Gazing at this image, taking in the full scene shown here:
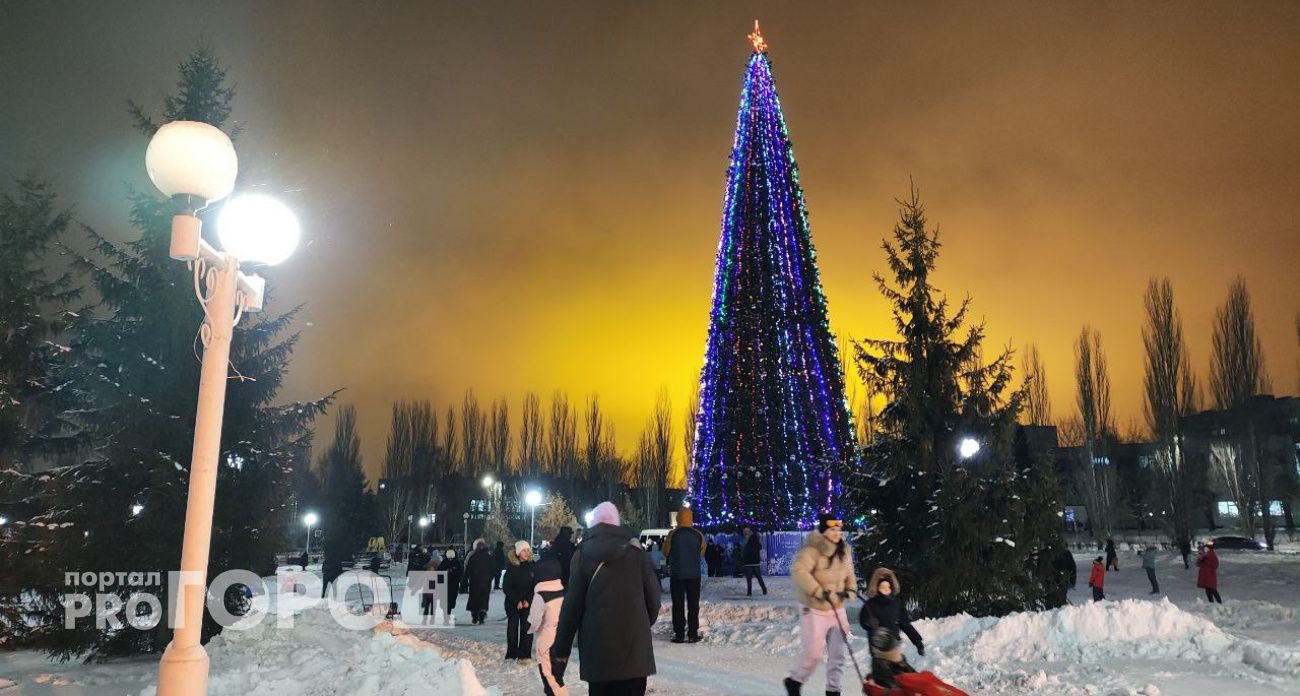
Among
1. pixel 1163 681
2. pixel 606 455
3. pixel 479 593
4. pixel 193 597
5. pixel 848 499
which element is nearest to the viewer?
pixel 193 597

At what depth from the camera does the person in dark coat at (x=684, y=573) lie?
12859mm

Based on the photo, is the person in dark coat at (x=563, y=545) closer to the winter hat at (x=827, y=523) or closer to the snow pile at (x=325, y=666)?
the snow pile at (x=325, y=666)

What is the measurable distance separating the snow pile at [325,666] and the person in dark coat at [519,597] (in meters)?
1.73

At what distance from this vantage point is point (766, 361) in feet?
86.6

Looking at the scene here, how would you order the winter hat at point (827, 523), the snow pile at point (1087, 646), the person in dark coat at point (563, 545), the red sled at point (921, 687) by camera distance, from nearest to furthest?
the red sled at point (921, 687)
the winter hat at point (827, 523)
the snow pile at point (1087, 646)
the person in dark coat at point (563, 545)

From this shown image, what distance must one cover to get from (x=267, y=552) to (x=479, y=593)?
196 inches

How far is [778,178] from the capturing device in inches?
1065

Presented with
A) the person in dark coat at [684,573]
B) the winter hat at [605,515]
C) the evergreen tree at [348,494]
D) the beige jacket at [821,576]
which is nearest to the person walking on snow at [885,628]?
the beige jacket at [821,576]

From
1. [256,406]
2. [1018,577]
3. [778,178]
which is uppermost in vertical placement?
[778,178]

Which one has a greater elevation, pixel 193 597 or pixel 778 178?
pixel 778 178

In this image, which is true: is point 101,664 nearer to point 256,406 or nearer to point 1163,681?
point 256,406

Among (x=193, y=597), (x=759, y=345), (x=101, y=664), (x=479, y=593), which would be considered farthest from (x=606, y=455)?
(x=193, y=597)

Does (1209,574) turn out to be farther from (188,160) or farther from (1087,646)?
(188,160)

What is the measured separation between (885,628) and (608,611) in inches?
127
